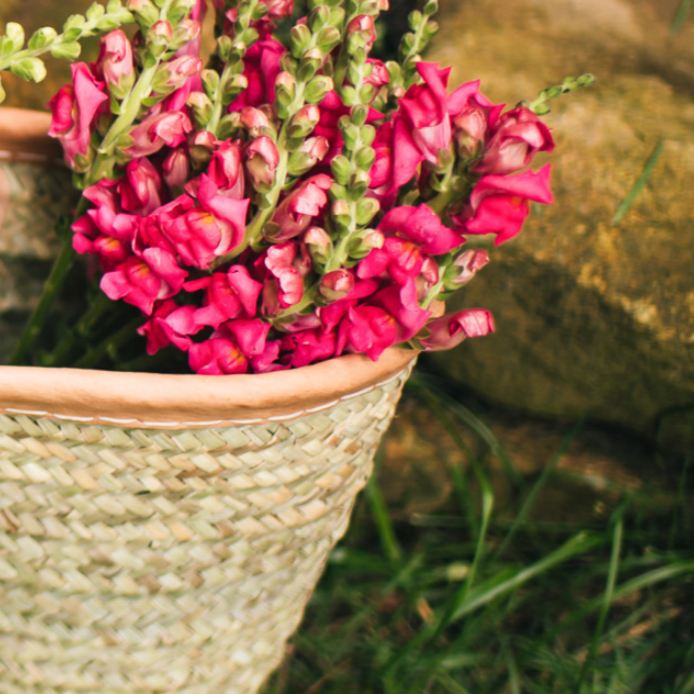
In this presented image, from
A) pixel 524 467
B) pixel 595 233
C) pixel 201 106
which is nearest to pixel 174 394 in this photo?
pixel 201 106

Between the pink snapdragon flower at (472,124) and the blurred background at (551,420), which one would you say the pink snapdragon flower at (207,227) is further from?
the blurred background at (551,420)

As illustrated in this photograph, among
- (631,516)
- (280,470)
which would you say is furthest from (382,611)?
(280,470)

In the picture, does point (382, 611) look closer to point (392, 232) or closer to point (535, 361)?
point (535, 361)

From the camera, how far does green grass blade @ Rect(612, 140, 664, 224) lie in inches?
33.7

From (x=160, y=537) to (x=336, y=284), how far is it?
0.26m

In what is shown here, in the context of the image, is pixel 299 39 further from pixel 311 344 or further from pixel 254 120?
pixel 311 344

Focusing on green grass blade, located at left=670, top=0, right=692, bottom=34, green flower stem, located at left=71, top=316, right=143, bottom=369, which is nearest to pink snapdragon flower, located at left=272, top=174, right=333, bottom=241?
green flower stem, located at left=71, top=316, right=143, bottom=369

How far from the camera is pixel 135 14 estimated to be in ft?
1.71

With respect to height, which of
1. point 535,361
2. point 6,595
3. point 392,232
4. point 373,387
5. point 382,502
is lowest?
point 382,502

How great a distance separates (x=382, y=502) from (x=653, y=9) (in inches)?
32.1

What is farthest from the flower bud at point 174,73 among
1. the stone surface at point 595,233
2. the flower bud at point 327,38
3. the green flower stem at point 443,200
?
the stone surface at point 595,233

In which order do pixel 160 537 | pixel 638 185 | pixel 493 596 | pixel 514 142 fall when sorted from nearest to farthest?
pixel 514 142
pixel 160 537
pixel 638 185
pixel 493 596

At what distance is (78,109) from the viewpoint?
1.81 ft

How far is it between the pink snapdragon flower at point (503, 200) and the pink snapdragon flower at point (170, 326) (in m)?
0.22
